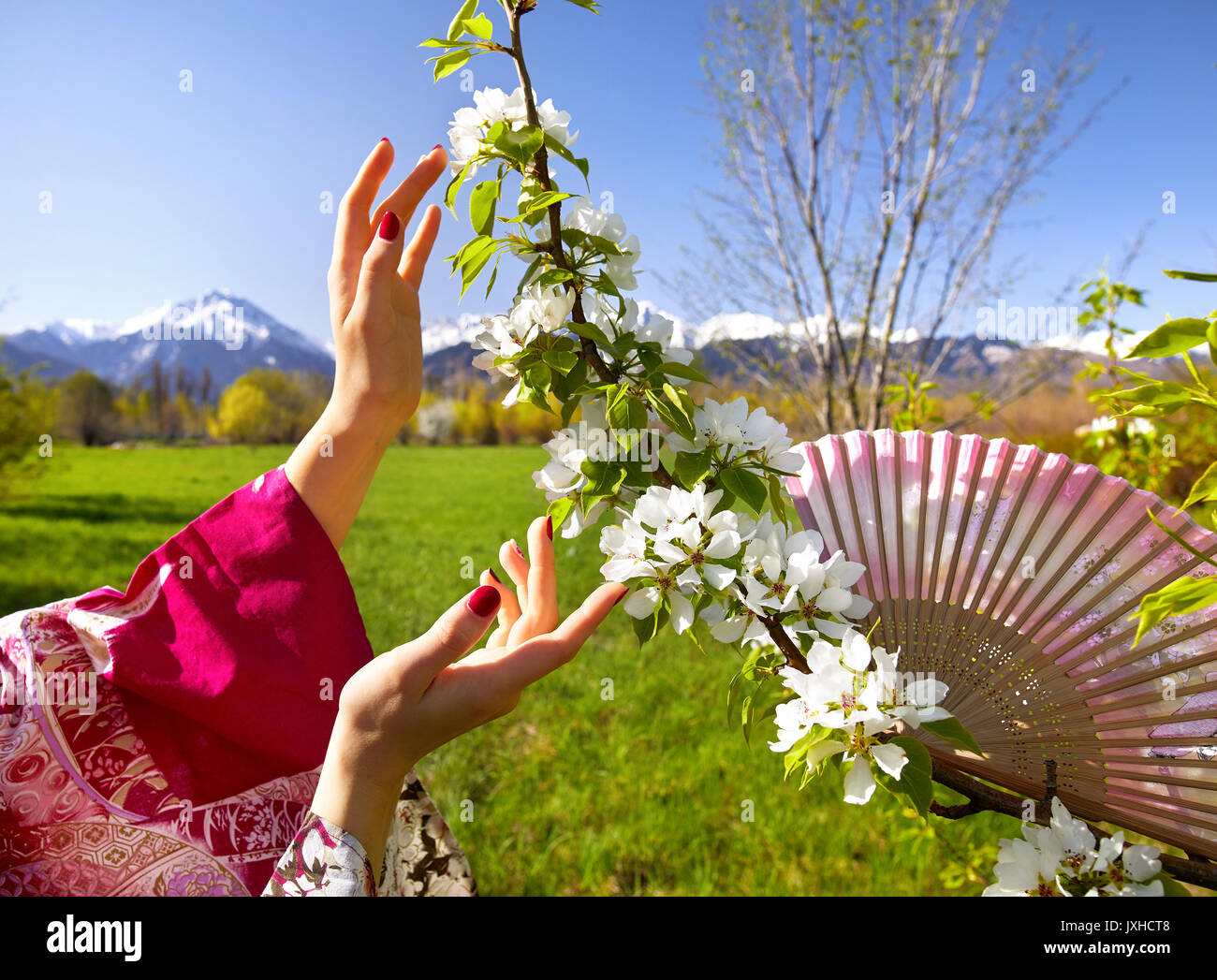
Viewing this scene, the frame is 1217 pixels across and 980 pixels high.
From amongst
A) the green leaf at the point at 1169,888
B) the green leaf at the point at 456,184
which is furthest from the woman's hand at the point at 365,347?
the green leaf at the point at 1169,888

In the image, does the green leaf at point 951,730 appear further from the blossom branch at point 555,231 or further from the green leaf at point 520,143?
the green leaf at point 520,143

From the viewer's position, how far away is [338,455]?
1.06 meters

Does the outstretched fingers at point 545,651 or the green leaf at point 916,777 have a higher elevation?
the outstretched fingers at point 545,651

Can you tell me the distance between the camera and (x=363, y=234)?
1.05 meters

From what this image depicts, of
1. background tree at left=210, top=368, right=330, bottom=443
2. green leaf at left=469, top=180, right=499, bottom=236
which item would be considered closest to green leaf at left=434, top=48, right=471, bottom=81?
green leaf at left=469, top=180, right=499, bottom=236

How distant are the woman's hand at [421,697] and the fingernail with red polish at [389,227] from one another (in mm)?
501

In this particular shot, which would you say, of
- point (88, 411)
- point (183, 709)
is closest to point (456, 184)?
point (183, 709)

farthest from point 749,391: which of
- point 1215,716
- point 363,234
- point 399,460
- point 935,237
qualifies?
point 399,460

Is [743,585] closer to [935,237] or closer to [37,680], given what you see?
[37,680]

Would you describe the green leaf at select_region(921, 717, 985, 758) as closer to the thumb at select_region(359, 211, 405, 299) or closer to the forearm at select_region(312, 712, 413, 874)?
the forearm at select_region(312, 712, 413, 874)

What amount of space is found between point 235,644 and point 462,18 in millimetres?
836

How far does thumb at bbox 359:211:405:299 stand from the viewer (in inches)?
35.4

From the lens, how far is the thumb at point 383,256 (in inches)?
35.4

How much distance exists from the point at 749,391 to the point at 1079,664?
185 inches
